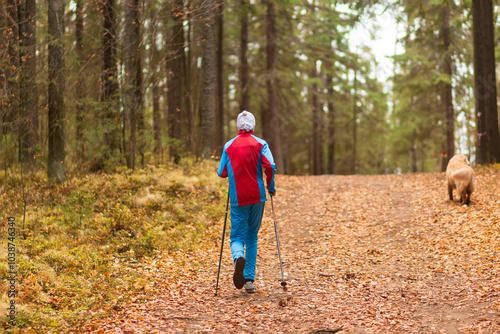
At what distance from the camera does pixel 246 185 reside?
18.7 ft

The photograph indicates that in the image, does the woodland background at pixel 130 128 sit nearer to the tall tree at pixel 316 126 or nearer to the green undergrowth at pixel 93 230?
the green undergrowth at pixel 93 230

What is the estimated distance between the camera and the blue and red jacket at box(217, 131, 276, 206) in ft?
18.7

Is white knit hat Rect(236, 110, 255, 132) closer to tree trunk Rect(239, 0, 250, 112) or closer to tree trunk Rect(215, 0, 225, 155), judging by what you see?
tree trunk Rect(215, 0, 225, 155)

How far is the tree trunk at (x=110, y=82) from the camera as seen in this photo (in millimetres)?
11586

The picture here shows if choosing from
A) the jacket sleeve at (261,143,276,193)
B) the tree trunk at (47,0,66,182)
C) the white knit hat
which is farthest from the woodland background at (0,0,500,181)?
the jacket sleeve at (261,143,276,193)

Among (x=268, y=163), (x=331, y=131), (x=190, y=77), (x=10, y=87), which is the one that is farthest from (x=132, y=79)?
(x=331, y=131)

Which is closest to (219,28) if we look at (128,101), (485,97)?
(128,101)

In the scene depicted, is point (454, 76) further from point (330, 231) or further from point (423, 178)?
point (330, 231)

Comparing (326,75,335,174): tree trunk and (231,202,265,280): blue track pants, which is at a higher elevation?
(326,75,335,174): tree trunk

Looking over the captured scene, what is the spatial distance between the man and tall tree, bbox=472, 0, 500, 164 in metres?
10.6

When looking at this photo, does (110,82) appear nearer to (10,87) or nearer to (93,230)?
(10,87)

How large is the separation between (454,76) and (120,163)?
1598 centimetres

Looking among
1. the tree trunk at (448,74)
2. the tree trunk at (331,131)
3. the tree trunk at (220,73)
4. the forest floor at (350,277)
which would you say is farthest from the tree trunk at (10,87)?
the tree trunk at (331,131)

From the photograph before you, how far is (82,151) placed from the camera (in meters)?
11.8
